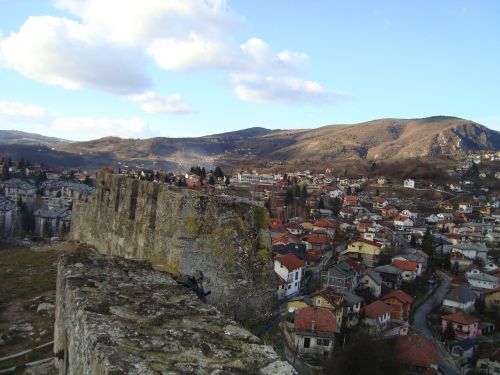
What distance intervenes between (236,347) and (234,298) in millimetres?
2665

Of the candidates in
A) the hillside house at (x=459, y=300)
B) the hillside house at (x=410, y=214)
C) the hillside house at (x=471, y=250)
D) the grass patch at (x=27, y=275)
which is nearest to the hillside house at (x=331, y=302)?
the hillside house at (x=459, y=300)

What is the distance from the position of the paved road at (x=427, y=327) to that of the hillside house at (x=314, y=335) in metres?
7.85

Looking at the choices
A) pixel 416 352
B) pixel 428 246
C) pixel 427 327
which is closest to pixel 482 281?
pixel 428 246

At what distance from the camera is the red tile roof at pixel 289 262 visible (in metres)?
37.6

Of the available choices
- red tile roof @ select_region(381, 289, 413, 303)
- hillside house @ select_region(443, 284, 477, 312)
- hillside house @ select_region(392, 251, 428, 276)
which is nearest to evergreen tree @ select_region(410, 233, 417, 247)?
hillside house @ select_region(392, 251, 428, 276)

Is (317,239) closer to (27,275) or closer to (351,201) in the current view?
(351,201)

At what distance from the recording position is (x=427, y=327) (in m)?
38.2

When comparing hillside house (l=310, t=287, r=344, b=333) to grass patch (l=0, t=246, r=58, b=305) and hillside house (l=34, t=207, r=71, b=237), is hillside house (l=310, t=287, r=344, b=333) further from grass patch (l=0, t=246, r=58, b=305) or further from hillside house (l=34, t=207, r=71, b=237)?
hillside house (l=34, t=207, r=71, b=237)

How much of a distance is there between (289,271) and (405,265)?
1597 cm

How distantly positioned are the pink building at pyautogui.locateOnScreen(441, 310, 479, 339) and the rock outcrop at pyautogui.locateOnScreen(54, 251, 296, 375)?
36.7 meters

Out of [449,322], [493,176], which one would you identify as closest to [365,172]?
[493,176]

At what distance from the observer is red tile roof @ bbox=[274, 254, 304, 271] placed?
37594mm

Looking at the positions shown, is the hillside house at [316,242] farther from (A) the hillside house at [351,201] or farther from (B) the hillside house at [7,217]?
(B) the hillside house at [7,217]

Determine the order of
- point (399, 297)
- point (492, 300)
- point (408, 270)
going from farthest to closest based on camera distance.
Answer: point (408, 270)
point (492, 300)
point (399, 297)
